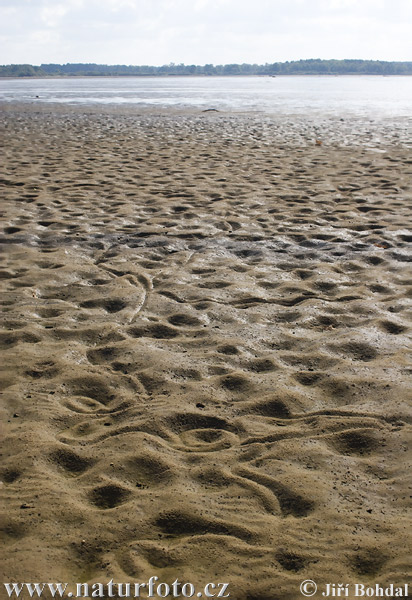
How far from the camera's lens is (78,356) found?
11.4 ft

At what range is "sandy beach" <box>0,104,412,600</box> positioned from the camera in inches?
81.7

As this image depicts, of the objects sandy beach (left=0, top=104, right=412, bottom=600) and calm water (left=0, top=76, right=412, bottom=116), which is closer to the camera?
sandy beach (left=0, top=104, right=412, bottom=600)

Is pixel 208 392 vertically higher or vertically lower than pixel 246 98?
lower

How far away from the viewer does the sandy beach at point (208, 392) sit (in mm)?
2076

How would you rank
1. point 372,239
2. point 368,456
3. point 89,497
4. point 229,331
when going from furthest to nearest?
point 372,239 < point 229,331 < point 368,456 < point 89,497

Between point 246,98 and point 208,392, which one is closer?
point 208,392

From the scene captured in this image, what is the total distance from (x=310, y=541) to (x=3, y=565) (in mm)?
1141

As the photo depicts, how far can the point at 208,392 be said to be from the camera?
309 centimetres

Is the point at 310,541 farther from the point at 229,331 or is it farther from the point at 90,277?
the point at 90,277

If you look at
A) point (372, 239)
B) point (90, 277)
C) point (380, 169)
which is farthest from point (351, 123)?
point (90, 277)

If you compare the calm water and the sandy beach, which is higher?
the calm water

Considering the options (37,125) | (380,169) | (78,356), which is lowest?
(78,356)

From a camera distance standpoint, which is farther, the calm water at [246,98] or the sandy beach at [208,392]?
the calm water at [246,98]

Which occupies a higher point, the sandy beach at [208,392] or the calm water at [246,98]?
the calm water at [246,98]
